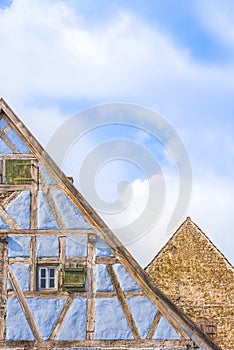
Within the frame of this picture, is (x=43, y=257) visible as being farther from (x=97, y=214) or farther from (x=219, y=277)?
(x=219, y=277)

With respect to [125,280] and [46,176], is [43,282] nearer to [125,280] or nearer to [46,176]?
[125,280]

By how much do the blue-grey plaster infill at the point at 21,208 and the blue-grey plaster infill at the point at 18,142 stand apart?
2.92ft

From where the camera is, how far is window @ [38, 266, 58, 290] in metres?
14.9

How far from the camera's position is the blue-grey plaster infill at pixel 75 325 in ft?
47.8

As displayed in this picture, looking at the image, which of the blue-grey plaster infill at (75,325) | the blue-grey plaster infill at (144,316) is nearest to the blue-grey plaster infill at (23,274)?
the blue-grey plaster infill at (75,325)

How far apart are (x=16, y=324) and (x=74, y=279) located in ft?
4.59

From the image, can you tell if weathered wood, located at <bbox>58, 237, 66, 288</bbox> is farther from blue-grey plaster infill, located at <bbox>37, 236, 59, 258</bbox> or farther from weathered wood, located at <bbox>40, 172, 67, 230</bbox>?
weathered wood, located at <bbox>40, 172, 67, 230</bbox>

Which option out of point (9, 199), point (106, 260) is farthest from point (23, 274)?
point (106, 260)

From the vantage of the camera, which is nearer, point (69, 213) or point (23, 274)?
point (23, 274)

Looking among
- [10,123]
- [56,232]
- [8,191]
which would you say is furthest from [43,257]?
[10,123]

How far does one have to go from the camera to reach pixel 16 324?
48.0ft

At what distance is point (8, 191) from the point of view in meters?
15.3

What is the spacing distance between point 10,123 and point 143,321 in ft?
15.6

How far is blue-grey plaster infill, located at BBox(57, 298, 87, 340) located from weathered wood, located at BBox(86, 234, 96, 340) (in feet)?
0.31
